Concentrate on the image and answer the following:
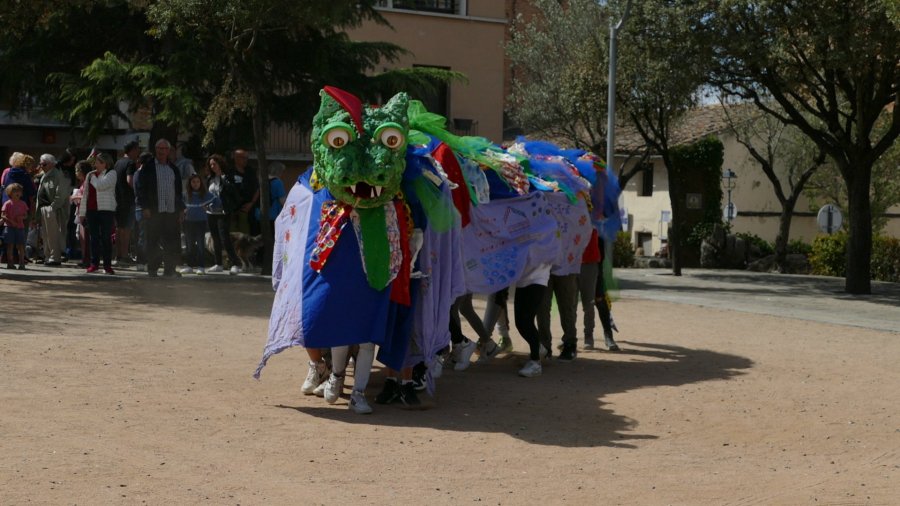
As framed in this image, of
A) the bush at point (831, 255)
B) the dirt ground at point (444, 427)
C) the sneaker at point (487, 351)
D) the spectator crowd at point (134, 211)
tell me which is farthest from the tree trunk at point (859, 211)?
the sneaker at point (487, 351)

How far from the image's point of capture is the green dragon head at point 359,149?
8164 mm

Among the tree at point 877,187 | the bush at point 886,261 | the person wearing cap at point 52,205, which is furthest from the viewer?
the tree at point 877,187

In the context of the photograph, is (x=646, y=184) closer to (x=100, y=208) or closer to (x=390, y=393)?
(x=100, y=208)

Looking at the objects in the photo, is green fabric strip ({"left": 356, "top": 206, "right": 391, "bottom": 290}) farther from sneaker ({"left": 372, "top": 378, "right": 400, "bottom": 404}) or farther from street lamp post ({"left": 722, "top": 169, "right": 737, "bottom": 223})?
street lamp post ({"left": 722, "top": 169, "right": 737, "bottom": 223})

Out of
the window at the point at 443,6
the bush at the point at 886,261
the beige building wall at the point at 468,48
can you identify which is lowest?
the bush at the point at 886,261

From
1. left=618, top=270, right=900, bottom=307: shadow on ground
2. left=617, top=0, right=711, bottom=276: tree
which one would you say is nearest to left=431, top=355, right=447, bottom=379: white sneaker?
left=618, top=270, right=900, bottom=307: shadow on ground

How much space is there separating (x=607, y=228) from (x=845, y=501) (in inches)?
248

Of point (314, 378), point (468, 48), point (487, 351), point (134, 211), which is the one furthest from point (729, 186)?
point (314, 378)

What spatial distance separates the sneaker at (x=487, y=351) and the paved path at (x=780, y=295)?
7.17 meters

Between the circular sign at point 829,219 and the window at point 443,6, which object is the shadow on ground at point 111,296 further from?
the window at point 443,6

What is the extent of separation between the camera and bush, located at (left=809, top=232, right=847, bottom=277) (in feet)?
116

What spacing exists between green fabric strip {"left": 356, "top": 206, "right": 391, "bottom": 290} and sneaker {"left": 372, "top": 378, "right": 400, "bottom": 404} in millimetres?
886

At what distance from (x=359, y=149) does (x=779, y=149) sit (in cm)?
4103

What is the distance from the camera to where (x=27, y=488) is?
19.2 feet
